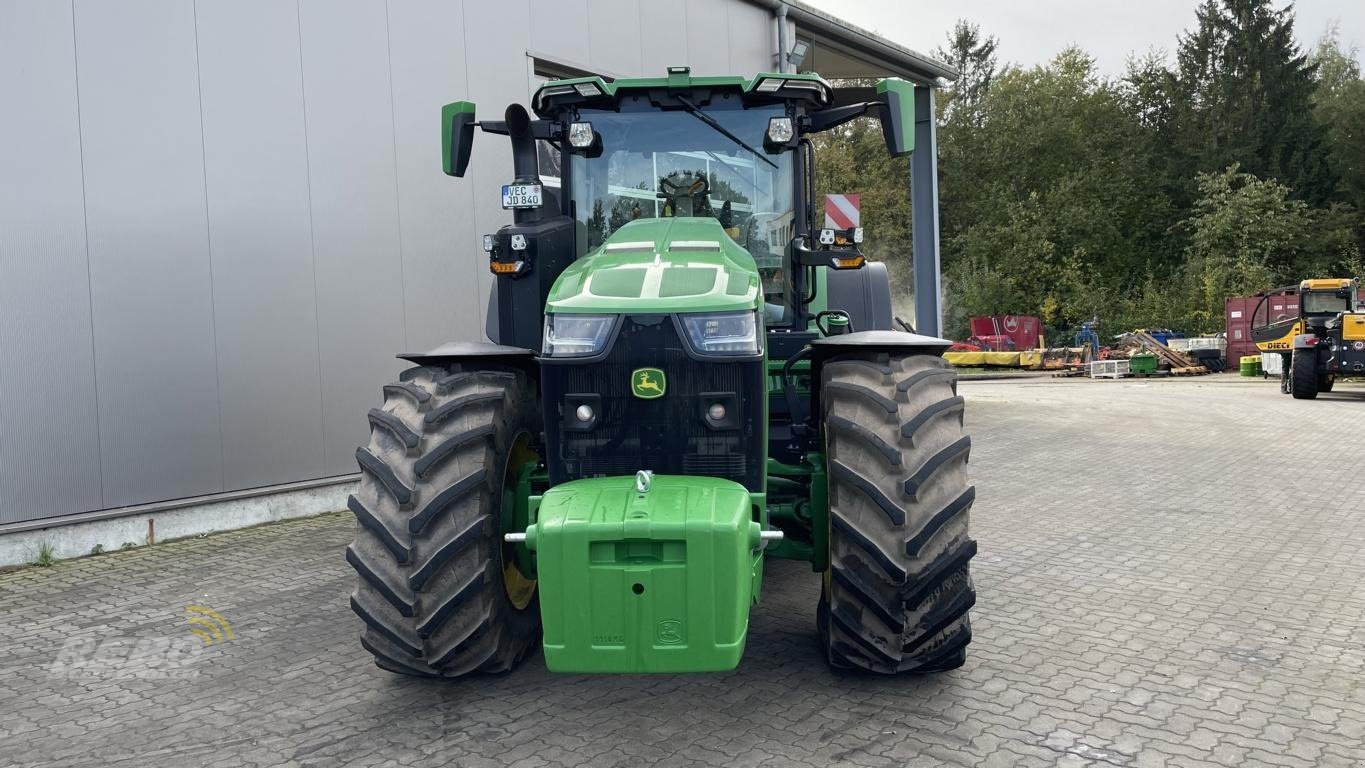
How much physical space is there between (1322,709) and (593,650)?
2823mm

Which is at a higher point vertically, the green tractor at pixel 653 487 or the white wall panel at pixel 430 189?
the white wall panel at pixel 430 189

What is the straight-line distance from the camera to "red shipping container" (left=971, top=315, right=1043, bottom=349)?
121 ft

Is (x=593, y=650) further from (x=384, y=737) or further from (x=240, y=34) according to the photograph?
(x=240, y=34)

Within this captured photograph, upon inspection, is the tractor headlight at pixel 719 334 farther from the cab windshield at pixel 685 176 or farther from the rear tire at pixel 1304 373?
the rear tire at pixel 1304 373

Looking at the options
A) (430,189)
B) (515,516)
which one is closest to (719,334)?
(515,516)

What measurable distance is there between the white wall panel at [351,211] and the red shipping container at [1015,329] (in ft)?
102

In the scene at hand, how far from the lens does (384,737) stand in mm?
3646

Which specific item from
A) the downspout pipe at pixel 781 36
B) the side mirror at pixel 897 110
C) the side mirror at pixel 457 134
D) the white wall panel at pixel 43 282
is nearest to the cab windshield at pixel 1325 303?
the downspout pipe at pixel 781 36

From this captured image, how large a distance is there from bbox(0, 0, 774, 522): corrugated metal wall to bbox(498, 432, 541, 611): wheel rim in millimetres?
4225

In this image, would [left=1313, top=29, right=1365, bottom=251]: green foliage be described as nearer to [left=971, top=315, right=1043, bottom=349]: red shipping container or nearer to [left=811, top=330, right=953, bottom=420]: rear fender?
[left=971, top=315, right=1043, bottom=349]: red shipping container

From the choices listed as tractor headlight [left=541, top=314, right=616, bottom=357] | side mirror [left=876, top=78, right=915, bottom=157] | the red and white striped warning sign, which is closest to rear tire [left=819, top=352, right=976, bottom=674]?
tractor headlight [left=541, top=314, right=616, bottom=357]

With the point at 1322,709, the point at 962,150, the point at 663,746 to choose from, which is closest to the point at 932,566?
the point at 663,746

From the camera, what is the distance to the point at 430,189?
930cm

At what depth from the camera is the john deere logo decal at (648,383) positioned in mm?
3660
